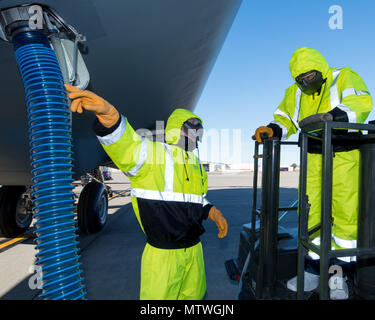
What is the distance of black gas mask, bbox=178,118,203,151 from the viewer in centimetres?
189

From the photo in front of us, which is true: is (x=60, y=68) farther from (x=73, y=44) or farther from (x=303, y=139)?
(x=303, y=139)

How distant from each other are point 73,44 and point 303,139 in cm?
149

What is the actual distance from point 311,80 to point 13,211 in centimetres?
630

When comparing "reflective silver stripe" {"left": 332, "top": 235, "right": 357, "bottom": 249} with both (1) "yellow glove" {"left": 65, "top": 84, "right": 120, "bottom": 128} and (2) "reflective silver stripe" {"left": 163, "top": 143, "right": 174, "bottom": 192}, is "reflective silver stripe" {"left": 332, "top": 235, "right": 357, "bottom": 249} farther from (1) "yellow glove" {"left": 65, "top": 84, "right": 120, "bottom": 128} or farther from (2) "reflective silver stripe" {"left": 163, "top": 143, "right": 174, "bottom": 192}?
(1) "yellow glove" {"left": 65, "top": 84, "right": 120, "bottom": 128}

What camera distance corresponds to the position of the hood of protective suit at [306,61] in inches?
64.7

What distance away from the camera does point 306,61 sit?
5.39ft

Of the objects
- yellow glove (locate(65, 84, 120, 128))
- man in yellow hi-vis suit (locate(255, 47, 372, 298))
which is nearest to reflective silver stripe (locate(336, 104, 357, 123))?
man in yellow hi-vis suit (locate(255, 47, 372, 298))

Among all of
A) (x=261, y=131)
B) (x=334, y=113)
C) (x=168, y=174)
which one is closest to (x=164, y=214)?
(x=168, y=174)

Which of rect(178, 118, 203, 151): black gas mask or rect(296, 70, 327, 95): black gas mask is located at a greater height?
rect(296, 70, 327, 95): black gas mask

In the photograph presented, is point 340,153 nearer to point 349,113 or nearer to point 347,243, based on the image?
point 349,113

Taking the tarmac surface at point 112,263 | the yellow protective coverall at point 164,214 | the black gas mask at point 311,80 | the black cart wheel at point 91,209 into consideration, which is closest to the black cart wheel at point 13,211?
the tarmac surface at point 112,263

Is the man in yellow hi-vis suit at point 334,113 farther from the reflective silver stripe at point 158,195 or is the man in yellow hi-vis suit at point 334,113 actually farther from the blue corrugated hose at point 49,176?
the blue corrugated hose at point 49,176

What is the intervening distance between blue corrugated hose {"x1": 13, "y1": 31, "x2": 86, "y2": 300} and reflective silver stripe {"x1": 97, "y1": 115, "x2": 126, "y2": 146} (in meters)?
0.20
